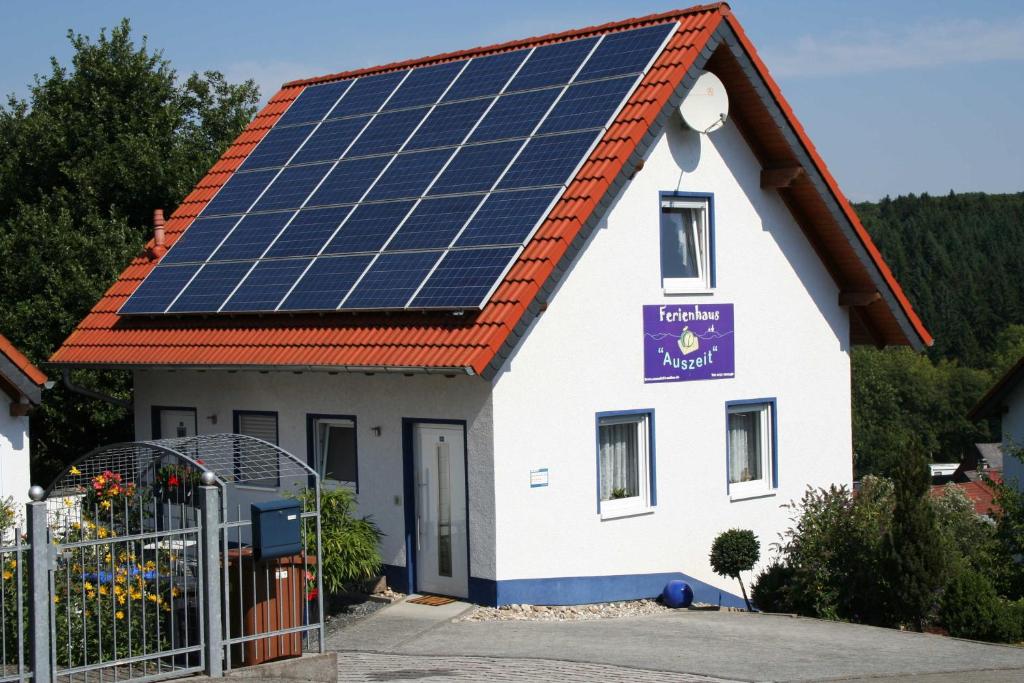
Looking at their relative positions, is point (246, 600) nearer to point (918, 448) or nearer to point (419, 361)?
point (419, 361)

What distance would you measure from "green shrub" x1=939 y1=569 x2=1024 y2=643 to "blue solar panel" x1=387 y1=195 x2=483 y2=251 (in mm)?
7233

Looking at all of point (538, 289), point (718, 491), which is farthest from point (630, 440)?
point (538, 289)

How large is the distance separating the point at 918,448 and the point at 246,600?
331 inches

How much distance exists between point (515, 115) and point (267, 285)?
156 inches

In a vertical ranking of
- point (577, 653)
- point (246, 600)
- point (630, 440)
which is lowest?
point (577, 653)

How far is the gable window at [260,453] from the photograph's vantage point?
18547mm

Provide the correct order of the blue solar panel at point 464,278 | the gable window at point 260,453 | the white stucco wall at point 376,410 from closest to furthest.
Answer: the blue solar panel at point 464,278
the white stucco wall at point 376,410
the gable window at point 260,453

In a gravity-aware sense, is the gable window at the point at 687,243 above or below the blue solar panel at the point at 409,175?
below

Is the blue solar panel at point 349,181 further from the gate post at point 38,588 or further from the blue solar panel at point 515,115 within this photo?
the gate post at point 38,588

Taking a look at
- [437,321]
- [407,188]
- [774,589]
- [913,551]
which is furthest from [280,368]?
[913,551]

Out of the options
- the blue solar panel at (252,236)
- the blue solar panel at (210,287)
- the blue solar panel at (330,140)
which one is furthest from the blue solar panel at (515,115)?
the blue solar panel at (210,287)

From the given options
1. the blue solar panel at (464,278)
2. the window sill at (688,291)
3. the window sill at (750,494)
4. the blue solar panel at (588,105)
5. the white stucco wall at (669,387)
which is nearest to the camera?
the blue solar panel at (464,278)

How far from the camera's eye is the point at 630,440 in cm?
1758

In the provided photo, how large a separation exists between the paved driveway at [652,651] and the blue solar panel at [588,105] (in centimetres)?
604
